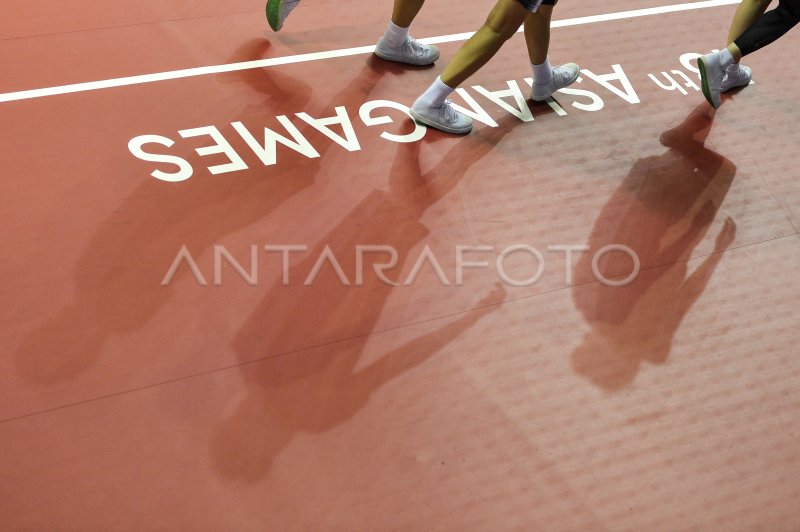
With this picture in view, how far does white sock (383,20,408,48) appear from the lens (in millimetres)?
4180

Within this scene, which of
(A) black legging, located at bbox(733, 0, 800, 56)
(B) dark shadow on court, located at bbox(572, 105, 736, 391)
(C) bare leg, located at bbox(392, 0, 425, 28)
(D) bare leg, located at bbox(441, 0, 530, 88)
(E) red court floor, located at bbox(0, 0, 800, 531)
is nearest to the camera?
(E) red court floor, located at bbox(0, 0, 800, 531)

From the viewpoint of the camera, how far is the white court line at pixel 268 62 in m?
3.83

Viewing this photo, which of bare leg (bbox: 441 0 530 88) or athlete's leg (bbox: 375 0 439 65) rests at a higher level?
bare leg (bbox: 441 0 530 88)

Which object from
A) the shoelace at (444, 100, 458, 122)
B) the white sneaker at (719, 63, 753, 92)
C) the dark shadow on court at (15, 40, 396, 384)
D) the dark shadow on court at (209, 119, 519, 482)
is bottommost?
the white sneaker at (719, 63, 753, 92)

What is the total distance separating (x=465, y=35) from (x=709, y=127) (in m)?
1.31

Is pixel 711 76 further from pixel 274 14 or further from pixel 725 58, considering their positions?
pixel 274 14

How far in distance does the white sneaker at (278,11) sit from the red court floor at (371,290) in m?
0.13

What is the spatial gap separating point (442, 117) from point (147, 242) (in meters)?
1.42

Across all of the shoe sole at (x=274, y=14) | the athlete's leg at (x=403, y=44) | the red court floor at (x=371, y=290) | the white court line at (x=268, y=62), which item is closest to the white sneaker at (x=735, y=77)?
the red court floor at (x=371, y=290)

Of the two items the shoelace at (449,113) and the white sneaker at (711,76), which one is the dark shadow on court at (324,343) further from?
the white sneaker at (711,76)

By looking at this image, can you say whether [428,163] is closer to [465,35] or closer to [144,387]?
[465,35]

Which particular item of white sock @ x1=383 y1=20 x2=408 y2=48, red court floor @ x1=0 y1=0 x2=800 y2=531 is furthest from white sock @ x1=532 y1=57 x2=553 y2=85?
white sock @ x1=383 y1=20 x2=408 y2=48

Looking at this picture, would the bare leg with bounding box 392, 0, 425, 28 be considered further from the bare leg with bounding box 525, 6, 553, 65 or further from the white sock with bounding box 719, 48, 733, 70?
the white sock with bounding box 719, 48, 733, 70

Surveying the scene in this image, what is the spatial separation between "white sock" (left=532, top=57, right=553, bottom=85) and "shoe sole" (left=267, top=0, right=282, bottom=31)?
124 cm
